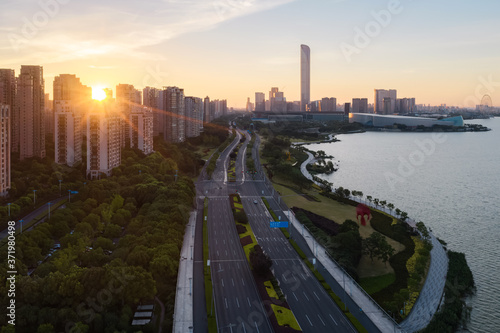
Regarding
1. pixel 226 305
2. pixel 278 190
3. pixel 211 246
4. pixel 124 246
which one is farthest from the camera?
pixel 278 190

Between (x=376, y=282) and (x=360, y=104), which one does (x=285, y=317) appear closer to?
(x=376, y=282)

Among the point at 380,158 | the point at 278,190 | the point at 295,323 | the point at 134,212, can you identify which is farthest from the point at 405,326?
the point at 380,158

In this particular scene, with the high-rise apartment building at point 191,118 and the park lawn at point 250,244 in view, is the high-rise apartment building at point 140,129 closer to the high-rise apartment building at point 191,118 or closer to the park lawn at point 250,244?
the high-rise apartment building at point 191,118

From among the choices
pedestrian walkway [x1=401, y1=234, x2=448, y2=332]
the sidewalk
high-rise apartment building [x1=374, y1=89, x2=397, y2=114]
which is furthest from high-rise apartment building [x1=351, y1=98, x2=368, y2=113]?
the sidewalk

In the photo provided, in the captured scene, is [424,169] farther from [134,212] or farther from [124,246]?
[124,246]

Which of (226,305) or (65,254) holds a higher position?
(65,254)

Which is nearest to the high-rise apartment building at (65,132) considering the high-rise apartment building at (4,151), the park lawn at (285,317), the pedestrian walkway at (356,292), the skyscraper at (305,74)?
the high-rise apartment building at (4,151)
